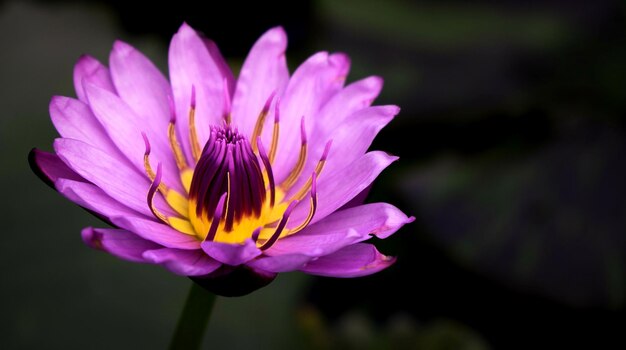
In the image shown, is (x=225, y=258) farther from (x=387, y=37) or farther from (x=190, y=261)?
(x=387, y=37)

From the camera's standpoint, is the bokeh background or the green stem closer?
the green stem

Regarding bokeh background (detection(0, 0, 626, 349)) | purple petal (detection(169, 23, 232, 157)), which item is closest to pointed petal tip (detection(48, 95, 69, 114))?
purple petal (detection(169, 23, 232, 157))

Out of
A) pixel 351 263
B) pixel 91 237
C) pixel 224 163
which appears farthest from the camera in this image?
pixel 224 163

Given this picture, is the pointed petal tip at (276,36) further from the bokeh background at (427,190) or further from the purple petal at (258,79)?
the bokeh background at (427,190)

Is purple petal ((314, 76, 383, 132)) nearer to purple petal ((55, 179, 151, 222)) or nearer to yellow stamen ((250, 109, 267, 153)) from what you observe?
yellow stamen ((250, 109, 267, 153))

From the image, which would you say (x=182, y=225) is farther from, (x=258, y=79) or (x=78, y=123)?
(x=258, y=79)

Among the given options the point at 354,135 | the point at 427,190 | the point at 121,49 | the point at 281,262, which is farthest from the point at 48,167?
the point at 427,190

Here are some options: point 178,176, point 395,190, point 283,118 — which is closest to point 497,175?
point 395,190

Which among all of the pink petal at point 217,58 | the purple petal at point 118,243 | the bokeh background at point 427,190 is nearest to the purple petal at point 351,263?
the purple petal at point 118,243

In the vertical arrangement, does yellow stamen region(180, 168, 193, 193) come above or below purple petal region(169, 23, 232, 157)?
below
